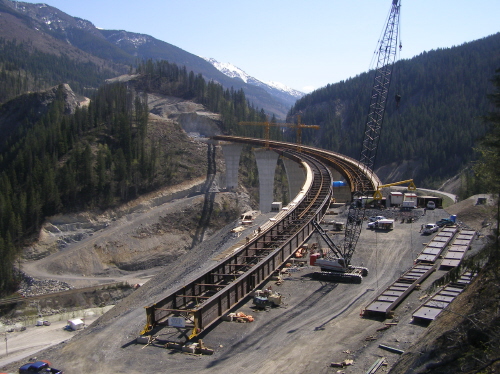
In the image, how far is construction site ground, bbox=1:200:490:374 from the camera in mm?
19344

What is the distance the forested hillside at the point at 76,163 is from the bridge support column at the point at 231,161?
8.91 m

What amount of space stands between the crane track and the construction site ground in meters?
0.90

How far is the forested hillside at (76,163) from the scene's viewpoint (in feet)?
249

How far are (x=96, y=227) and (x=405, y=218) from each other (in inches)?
2083

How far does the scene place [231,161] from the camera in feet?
342

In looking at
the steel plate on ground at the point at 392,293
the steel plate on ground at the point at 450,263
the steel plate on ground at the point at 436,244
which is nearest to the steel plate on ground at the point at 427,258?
the steel plate on ground at the point at 450,263

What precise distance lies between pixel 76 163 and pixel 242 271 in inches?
2518

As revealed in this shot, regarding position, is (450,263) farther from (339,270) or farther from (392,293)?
(392,293)

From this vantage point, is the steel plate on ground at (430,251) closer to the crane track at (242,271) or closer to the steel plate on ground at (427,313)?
the crane track at (242,271)

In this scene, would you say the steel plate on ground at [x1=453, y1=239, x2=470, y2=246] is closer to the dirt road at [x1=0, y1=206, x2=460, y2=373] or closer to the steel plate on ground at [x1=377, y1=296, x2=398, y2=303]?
the dirt road at [x1=0, y1=206, x2=460, y2=373]

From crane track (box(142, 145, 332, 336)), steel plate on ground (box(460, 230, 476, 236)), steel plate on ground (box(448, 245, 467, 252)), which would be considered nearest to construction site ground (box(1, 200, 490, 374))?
crane track (box(142, 145, 332, 336))

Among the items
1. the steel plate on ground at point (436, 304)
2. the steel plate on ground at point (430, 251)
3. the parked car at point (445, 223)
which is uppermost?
the parked car at point (445, 223)

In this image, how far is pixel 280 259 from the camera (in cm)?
3462

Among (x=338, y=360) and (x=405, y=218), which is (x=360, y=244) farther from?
(x=338, y=360)
